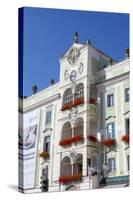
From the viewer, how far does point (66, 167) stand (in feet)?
24.7

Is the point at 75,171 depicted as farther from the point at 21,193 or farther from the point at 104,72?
the point at 104,72

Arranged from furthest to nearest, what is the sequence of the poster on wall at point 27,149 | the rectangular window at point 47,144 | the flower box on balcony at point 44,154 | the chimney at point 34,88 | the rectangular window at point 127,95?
the rectangular window at point 127,95 → the rectangular window at point 47,144 → the flower box on balcony at point 44,154 → the chimney at point 34,88 → the poster on wall at point 27,149

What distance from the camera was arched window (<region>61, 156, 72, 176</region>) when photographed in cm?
747

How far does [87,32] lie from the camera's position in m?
7.45

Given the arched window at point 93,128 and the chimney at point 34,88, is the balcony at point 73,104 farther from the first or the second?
the chimney at point 34,88

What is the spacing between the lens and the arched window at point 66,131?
7.50m

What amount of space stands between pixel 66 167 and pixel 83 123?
0.60 meters

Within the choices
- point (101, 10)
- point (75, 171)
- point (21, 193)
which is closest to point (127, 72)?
point (101, 10)

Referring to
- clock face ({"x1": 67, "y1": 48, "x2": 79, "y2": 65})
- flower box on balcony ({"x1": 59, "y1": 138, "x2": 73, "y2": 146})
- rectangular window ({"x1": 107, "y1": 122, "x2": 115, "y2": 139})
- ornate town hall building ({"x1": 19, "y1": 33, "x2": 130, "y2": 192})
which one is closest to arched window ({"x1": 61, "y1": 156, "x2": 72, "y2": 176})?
ornate town hall building ({"x1": 19, "y1": 33, "x2": 130, "y2": 192})

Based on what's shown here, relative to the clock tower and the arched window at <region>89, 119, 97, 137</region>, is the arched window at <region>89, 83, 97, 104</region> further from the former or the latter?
the arched window at <region>89, 119, 97, 137</region>

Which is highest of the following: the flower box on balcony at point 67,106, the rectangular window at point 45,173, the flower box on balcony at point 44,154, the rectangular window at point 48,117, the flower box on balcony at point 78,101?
the flower box on balcony at point 78,101

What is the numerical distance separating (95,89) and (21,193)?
66.0 inches

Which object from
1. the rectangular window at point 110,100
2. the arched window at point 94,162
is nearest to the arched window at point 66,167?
the arched window at point 94,162

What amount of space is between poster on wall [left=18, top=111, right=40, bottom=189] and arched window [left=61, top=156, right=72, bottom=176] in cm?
42
